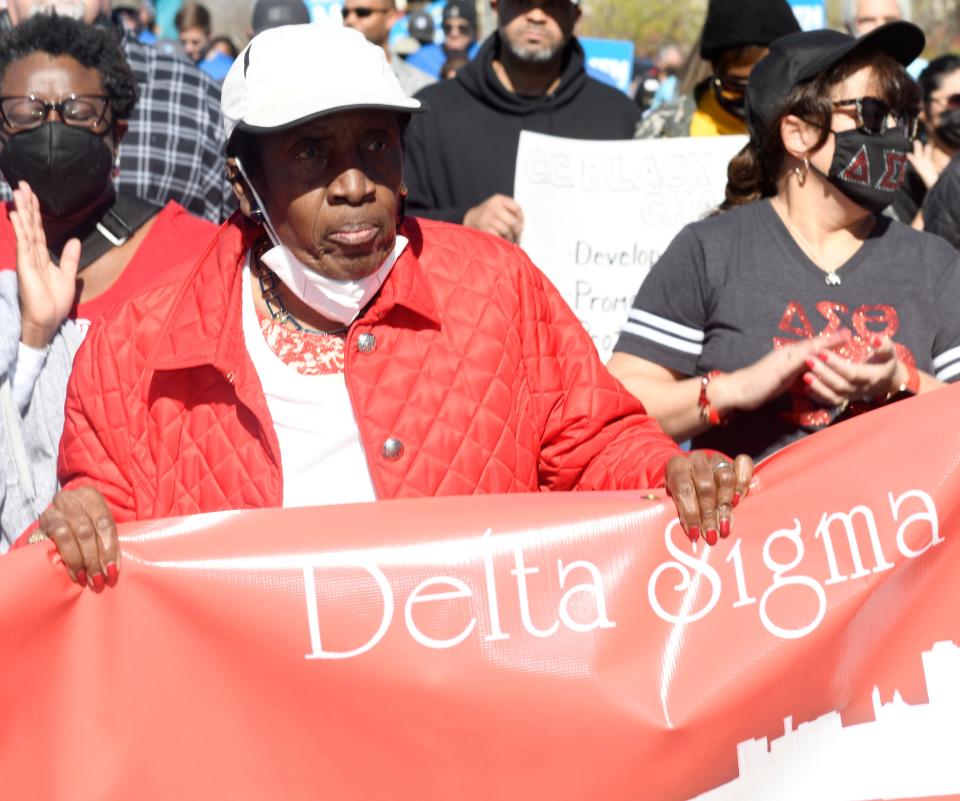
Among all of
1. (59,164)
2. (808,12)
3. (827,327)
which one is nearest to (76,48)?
(59,164)

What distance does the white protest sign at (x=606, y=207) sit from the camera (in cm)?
562

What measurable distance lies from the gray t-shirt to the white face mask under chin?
89 cm

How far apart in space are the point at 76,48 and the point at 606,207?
196cm

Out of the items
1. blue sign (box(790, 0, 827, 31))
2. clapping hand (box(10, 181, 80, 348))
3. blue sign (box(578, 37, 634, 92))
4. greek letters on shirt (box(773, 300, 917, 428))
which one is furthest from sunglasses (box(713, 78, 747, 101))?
blue sign (box(578, 37, 634, 92))

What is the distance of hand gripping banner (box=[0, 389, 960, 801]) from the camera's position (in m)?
3.01

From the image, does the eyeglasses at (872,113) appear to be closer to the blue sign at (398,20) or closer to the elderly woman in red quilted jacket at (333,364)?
the elderly woman in red quilted jacket at (333,364)

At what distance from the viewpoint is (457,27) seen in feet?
44.0

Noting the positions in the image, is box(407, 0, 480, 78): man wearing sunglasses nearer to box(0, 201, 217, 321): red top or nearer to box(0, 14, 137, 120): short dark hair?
box(0, 14, 137, 120): short dark hair

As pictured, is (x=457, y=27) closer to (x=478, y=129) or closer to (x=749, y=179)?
(x=478, y=129)

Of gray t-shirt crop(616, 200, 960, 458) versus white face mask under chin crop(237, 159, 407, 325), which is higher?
white face mask under chin crop(237, 159, 407, 325)

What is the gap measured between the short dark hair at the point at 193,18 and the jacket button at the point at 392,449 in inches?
496

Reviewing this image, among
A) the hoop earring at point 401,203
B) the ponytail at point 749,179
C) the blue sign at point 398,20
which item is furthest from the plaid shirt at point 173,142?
the hoop earring at point 401,203

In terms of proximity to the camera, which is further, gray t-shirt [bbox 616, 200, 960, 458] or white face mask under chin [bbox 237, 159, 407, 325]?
gray t-shirt [bbox 616, 200, 960, 458]

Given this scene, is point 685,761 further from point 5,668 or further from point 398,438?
point 5,668
